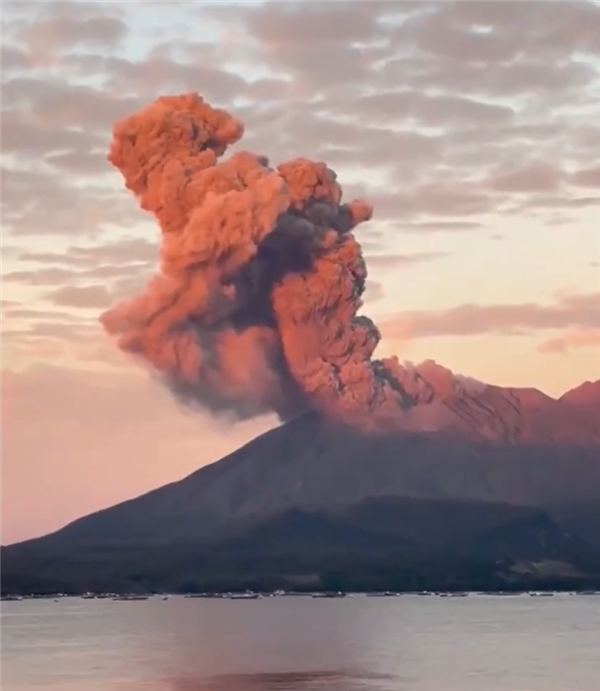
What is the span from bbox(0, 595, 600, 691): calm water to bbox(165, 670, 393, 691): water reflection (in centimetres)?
4

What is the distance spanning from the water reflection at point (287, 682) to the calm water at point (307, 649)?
0.04m

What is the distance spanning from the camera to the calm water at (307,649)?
45312 mm

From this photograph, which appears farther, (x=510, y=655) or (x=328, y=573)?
(x=328, y=573)

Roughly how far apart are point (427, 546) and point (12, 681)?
101 meters

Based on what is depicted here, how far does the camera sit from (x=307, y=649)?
63.1 m

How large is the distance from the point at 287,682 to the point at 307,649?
18.6m

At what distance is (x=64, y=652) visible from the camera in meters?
60.9

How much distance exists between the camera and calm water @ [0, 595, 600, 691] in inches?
1784

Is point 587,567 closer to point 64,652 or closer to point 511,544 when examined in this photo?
point 511,544

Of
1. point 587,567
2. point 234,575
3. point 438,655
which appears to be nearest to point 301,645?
point 438,655

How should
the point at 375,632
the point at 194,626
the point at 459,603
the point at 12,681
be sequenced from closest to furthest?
the point at 12,681 → the point at 375,632 → the point at 194,626 → the point at 459,603

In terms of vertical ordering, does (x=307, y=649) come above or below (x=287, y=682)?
above

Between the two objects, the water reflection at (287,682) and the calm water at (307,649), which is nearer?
the water reflection at (287,682)

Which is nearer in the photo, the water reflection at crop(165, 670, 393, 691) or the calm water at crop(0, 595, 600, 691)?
the water reflection at crop(165, 670, 393, 691)
